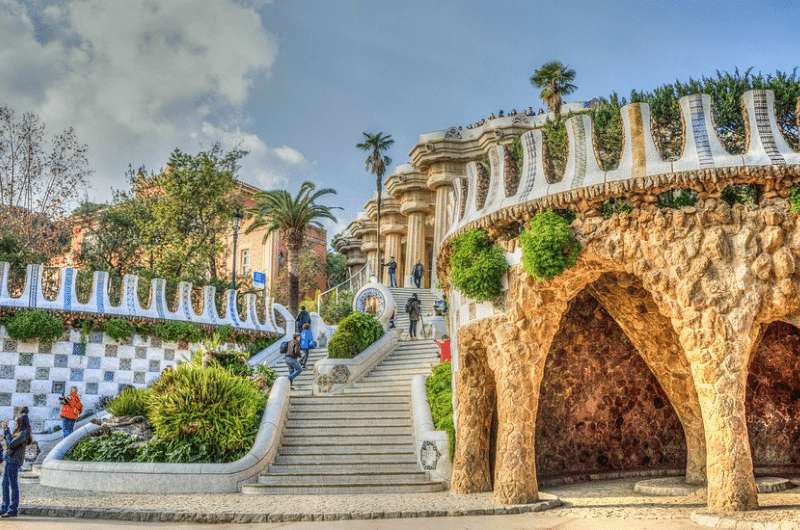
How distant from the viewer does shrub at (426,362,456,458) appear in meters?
13.7

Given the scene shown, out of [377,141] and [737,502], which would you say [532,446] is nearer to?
[737,502]

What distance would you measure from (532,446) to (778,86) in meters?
6.87

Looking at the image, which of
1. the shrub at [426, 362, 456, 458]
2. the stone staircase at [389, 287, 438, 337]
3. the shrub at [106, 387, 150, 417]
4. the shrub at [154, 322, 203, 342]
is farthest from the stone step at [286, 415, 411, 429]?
the stone staircase at [389, 287, 438, 337]

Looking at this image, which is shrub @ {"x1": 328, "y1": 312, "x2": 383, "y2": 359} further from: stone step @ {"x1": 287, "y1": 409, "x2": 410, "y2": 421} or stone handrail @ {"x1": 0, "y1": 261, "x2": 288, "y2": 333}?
stone handrail @ {"x1": 0, "y1": 261, "x2": 288, "y2": 333}

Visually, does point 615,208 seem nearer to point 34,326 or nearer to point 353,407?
point 353,407

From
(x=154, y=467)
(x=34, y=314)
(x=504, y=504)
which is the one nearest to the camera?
(x=504, y=504)

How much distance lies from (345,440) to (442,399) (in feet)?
6.80

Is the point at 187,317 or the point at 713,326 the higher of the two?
the point at 187,317

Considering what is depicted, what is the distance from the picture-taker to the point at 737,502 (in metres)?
9.00

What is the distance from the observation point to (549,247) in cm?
1069

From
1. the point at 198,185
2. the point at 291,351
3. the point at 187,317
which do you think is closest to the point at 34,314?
the point at 187,317

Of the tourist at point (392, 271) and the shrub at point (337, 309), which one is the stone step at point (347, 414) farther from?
the tourist at point (392, 271)

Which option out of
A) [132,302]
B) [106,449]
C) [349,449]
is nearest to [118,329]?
[132,302]

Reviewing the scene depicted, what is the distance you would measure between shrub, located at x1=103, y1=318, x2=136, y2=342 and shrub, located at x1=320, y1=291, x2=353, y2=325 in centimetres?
1284
